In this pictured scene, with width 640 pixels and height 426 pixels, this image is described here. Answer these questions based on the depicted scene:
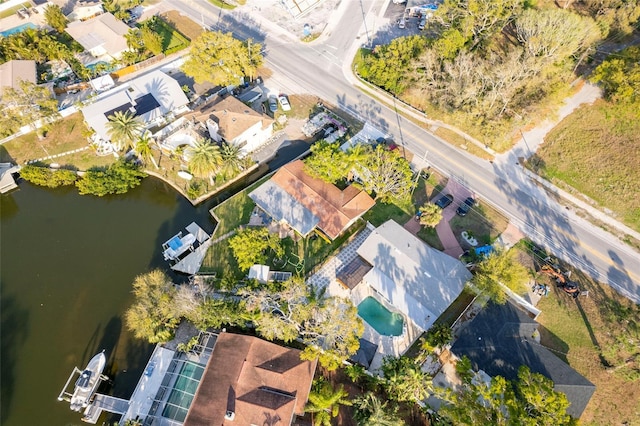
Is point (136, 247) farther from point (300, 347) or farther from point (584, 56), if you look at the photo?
point (584, 56)

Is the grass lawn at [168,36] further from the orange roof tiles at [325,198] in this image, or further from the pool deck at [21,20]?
the orange roof tiles at [325,198]

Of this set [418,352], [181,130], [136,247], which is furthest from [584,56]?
[136,247]

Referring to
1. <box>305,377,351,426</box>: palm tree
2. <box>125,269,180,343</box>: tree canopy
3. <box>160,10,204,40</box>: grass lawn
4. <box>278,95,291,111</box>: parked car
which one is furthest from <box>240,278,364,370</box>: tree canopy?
<box>160,10,204,40</box>: grass lawn

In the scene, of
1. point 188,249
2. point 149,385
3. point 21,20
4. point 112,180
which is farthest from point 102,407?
point 21,20

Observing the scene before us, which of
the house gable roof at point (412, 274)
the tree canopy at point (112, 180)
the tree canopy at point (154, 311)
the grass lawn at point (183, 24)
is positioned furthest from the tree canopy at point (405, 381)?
the grass lawn at point (183, 24)

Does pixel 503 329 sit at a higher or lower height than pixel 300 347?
higher

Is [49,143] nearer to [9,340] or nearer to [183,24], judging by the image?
[9,340]
